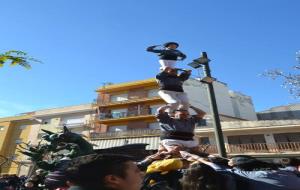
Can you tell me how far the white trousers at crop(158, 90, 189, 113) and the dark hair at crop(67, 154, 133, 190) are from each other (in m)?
3.05

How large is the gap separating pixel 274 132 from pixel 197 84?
11222mm

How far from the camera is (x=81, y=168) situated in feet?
5.10

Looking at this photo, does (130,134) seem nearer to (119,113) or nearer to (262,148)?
(119,113)

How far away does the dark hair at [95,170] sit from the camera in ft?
4.95

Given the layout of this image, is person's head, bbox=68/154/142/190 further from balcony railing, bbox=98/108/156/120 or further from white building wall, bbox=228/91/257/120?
white building wall, bbox=228/91/257/120

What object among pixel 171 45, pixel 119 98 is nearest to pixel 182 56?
pixel 171 45

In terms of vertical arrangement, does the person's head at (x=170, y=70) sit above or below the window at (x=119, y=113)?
below

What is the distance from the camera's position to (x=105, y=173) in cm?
157

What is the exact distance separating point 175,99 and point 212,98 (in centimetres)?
202

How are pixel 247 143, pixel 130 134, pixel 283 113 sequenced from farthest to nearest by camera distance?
pixel 283 113 < pixel 130 134 < pixel 247 143

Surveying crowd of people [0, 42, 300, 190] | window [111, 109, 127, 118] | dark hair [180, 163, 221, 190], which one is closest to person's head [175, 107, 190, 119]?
crowd of people [0, 42, 300, 190]

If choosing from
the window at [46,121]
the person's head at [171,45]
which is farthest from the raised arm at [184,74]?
the window at [46,121]

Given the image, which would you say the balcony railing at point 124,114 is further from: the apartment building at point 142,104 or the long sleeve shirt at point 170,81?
the long sleeve shirt at point 170,81

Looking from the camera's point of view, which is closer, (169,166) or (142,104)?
(169,166)
